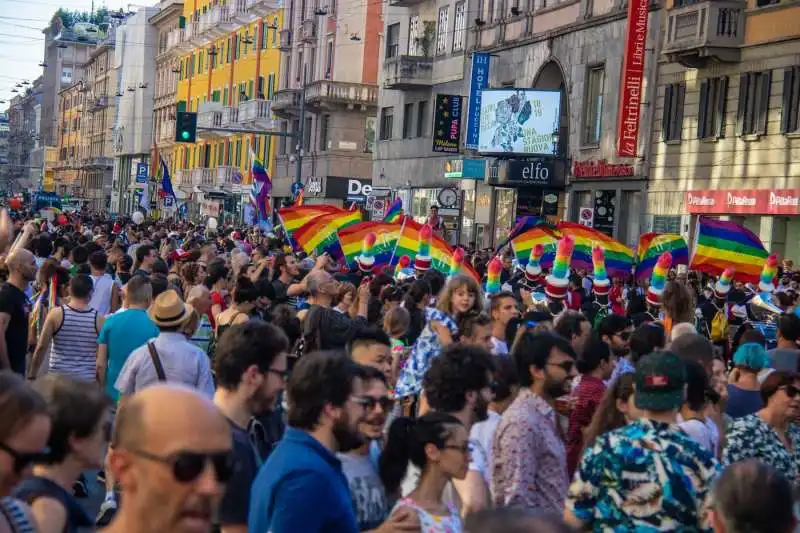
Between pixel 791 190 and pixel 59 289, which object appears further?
pixel 791 190

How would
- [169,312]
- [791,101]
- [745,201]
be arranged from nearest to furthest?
[169,312]
[791,101]
[745,201]

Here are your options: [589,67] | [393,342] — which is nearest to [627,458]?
[393,342]

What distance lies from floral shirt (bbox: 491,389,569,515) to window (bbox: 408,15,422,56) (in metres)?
41.8

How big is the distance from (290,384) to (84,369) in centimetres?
586

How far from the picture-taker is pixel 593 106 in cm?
3575

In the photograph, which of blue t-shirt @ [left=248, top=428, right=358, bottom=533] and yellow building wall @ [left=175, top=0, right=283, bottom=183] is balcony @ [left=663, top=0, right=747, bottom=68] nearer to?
blue t-shirt @ [left=248, top=428, right=358, bottom=533]

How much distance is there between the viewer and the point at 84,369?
425 inches

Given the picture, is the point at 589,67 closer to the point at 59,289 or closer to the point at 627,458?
the point at 59,289

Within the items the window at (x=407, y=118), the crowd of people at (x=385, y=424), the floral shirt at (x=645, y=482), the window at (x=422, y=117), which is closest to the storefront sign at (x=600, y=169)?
the window at (x=422, y=117)

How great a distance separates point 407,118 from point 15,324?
38147 millimetres

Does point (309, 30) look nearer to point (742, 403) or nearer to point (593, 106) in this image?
point (593, 106)

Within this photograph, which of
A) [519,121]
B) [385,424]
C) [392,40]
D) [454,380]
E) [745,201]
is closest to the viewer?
[385,424]

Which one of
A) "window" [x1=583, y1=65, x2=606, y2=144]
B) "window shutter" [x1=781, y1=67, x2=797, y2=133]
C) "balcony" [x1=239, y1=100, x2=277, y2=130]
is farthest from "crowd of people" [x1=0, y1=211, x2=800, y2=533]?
"balcony" [x1=239, y1=100, x2=277, y2=130]

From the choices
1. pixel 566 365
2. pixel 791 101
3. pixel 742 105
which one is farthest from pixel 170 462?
pixel 742 105
